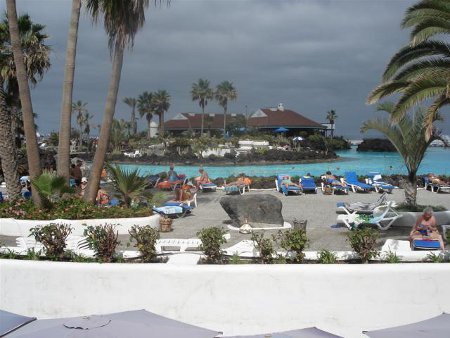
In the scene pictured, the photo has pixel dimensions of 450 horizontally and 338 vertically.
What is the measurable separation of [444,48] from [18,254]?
812 cm

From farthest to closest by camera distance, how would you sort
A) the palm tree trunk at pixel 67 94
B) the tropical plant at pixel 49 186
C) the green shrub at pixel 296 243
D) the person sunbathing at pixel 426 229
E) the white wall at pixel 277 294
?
the palm tree trunk at pixel 67 94
the tropical plant at pixel 49 186
the person sunbathing at pixel 426 229
the green shrub at pixel 296 243
the white wall at pixel 277 294

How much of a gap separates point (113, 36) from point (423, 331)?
9.77 meters

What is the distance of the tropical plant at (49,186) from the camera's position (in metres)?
10.1

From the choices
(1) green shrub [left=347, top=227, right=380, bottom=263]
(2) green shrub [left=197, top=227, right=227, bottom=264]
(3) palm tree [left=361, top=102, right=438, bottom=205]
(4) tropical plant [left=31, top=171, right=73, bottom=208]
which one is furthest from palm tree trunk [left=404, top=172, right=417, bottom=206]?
(4) tropical plant [left=31, top=171, right=73, bottom=208]

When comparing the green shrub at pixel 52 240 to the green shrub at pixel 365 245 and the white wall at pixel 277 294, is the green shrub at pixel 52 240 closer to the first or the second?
the white wall at pixel 277 294

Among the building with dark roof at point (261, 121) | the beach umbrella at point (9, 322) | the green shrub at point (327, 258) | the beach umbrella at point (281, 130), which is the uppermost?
the building with dark roof at point (261, 121)

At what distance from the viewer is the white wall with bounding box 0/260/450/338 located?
5.61m

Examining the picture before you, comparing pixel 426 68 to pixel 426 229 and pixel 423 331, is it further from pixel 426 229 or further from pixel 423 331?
pixel 423 331

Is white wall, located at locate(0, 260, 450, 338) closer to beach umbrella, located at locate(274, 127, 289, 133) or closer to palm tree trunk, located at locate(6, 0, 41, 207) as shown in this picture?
palm tree trunk, located at locate(6, 0, 41, 207)

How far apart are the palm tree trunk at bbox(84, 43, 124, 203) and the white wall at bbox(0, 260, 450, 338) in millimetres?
5534

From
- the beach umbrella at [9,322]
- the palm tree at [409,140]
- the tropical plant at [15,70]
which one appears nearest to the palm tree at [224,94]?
the tropical plant at [15,70]

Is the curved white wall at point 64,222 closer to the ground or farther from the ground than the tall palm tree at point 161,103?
closer to the ground

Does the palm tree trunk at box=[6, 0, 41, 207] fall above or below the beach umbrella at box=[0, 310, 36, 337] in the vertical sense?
above

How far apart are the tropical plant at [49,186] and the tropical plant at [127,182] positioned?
114 cm
